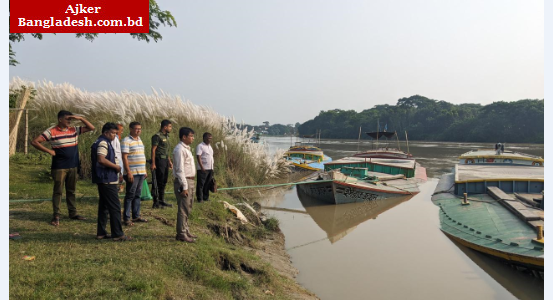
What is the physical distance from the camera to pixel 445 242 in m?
8.73

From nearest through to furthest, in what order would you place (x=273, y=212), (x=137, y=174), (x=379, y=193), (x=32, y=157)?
(x=137, y=174) < (x=32, y=157) < (x=273, y=212) < (x=379, y=193)

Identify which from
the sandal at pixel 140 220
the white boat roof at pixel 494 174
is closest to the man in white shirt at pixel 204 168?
the sandal at pixel 140 220

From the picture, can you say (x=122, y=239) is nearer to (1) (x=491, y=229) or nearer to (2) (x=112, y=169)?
(2) (x=112, y=169)

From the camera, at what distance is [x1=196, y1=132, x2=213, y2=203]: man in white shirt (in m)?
7.13

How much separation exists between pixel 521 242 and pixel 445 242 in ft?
6.99

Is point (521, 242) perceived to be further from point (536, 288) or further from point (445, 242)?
point (445, 242)

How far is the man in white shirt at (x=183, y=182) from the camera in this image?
453cm

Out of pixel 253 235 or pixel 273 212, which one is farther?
pixel 273 212

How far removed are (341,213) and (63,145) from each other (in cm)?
891

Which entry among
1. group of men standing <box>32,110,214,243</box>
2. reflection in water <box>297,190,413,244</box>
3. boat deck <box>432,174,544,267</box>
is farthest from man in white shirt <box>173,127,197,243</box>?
boat deck <box>432,174,544,267</box>

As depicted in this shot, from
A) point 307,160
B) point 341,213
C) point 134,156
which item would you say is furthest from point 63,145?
point 307,160

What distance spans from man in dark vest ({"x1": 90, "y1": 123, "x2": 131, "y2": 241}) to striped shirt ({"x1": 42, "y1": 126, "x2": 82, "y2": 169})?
2.12ft

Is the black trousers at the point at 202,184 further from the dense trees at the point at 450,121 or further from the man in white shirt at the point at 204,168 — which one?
the dense trees at the point at 450,121

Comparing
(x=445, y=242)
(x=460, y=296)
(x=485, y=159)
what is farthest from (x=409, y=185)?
(x=460, y=296)
